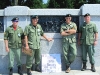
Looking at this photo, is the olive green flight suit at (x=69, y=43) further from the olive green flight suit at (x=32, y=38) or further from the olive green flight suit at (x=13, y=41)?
the olive green flight suit at (x=13, y=41)

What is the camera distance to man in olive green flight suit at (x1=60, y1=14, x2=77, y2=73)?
22.6 ft

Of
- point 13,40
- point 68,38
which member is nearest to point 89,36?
Answer: point 68,38

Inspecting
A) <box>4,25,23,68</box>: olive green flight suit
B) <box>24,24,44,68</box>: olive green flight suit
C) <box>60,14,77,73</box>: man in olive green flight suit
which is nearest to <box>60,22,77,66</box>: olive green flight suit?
<box>60,14,77,73</box>: man in olive green flight suit

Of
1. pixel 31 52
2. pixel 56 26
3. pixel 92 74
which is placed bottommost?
pixel 92 74

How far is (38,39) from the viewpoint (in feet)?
22.3

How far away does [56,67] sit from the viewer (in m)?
7.10

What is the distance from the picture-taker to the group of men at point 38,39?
667cm

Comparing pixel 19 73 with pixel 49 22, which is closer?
pixel 19 73

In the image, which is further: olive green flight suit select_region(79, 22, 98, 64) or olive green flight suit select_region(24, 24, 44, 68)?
olive green flight suit select_region(79, 22, 98, 64)

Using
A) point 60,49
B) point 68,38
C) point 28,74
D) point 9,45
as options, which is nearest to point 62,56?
point 60,49

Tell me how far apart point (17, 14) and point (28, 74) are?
1.80m

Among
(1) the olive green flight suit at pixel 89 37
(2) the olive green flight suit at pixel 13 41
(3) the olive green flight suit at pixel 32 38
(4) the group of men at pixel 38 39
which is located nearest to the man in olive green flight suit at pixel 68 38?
(4) the group of men at pixel 38 39

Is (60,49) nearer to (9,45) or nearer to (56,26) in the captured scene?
(56,26)

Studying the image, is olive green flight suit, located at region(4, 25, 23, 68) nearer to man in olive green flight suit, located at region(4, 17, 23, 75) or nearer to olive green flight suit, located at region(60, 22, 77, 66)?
man in olive green flight suit, located at region(4, 17, 23, 75)
